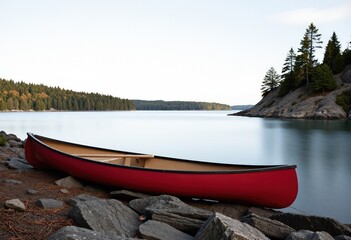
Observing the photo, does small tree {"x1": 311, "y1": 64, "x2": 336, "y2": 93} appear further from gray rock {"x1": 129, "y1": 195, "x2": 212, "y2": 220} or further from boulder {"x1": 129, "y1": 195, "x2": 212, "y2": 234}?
boulder {"x1": 129, "y1": 195, "x2": 212, "y2": 234}

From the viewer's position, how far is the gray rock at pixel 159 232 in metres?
4.78

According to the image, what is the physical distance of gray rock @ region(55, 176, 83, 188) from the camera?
8.25 m

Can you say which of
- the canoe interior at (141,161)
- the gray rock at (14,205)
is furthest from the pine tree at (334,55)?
the gray rock at (14,205)

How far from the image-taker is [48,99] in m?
152

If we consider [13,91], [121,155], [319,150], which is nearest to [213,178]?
[121,155]

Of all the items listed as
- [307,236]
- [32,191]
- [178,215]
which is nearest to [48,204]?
[32,191]

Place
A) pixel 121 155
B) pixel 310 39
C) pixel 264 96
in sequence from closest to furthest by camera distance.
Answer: pixel 121 155 < pixel 310 39 < pixel 264 96

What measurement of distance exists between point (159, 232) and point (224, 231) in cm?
126

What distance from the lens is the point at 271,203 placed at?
7438mm

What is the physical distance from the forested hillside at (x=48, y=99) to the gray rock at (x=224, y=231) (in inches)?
5473

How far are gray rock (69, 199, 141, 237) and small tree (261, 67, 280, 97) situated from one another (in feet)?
269

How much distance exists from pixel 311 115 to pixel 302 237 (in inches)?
2012

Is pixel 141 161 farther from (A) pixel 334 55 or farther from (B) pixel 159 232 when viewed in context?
(A) pixel 334 55

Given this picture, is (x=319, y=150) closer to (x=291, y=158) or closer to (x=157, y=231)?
(x=291, y=158)
